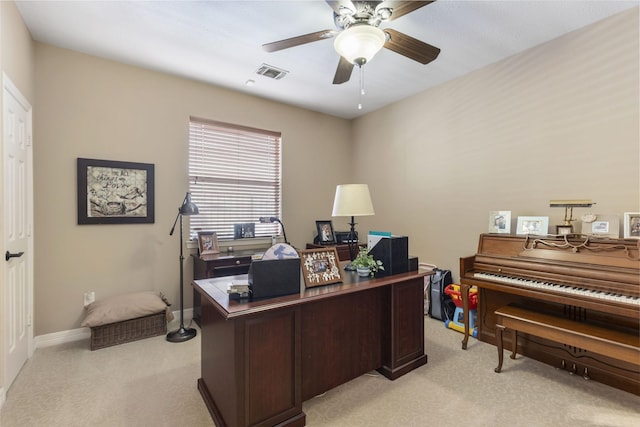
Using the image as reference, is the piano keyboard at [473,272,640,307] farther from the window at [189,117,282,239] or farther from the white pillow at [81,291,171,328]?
the white pillow at [81,291,171,328]

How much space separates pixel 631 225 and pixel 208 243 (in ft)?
13.1

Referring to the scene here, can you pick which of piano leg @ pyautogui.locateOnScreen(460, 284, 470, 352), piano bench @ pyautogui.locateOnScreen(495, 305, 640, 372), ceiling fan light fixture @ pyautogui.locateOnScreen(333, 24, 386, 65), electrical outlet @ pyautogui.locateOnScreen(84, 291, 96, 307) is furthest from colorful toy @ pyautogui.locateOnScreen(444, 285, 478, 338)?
electrical outlet @ pyautogui.locateOnScreen(84, 291, 96, 307)

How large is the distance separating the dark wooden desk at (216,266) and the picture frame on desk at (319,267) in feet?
5.48

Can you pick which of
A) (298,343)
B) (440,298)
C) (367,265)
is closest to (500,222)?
(440,298)

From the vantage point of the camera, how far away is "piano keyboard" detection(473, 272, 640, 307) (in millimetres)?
1960

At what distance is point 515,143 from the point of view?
3059 mm

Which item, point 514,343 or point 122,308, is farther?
point 122,308

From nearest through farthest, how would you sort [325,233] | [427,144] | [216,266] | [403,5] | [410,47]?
[403,5] < [410,47] < [216,266] < [427,144] < [325,233]

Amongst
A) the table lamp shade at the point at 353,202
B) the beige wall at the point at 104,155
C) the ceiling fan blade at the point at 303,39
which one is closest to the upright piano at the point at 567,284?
the table lamp shade at the point at 353,202

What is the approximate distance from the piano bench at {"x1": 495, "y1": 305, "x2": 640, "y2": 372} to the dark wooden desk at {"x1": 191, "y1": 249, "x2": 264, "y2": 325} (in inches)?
105

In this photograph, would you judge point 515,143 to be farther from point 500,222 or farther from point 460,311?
point 460,311

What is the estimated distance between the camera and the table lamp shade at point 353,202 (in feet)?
7.41

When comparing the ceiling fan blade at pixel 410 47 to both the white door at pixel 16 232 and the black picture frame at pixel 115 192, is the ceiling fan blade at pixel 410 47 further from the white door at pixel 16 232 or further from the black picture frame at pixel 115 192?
the black picture frame at pixel 115 192

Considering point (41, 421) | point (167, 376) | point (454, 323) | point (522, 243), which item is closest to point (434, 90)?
point (522, 243)
